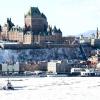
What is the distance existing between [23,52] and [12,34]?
17215 millimetres

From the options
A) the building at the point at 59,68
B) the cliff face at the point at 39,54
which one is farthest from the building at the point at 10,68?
the cliff face at the point at 39,54

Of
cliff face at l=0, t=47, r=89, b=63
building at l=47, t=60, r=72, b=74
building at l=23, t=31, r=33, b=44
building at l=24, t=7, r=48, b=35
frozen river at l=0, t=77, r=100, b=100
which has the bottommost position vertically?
frozen river at l=0, t=77, r=100, b=100

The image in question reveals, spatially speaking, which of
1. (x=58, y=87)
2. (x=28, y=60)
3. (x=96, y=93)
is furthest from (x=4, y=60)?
(x=96, y=93)

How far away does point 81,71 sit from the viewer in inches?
4970

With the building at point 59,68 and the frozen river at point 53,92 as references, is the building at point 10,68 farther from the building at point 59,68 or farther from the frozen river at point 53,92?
the frozen river at point 53,92

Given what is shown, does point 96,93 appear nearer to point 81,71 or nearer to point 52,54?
point 81,71

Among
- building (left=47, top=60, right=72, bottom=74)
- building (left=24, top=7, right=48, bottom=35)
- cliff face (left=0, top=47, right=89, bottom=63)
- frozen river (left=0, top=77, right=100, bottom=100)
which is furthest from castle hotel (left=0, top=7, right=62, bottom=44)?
frozen river (left=0, top=77, right=100, bottom=100)

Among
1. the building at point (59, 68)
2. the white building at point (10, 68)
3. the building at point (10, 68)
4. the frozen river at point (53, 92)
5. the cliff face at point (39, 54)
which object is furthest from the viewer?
the cliff face at point (39, 54)

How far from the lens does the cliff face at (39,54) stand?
151 meters

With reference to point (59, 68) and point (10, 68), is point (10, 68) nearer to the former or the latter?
point (10, 68)

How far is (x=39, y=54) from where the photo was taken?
15438cm

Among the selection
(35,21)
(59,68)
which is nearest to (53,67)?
(59,68)

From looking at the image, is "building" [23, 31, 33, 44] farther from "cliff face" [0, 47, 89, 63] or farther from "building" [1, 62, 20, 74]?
"building" [1, 62, 20, 74]

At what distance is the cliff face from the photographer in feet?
494
